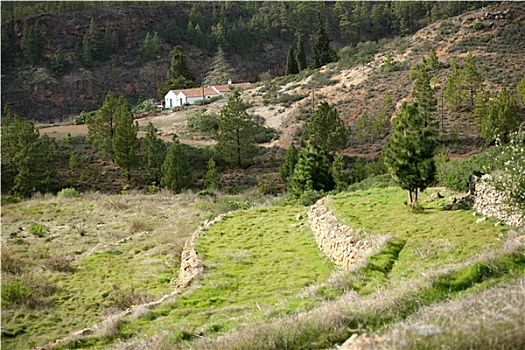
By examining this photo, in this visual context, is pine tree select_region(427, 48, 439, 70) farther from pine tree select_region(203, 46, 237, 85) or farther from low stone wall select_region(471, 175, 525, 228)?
pine tree select_region(203, 46, 237, 85)

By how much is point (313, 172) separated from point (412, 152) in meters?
9.62

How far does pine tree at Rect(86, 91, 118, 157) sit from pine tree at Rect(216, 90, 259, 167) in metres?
9.27

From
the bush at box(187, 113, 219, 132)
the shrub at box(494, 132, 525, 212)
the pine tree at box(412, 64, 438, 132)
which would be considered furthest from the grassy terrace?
the bush at box(187, 113, 219, 132)

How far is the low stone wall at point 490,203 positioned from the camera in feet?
43.8

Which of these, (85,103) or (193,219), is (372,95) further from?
(85,103)

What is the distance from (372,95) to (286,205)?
30635 mm

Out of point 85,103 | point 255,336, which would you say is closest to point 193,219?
point 255,336

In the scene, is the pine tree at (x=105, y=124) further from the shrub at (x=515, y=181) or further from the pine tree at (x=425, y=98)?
the shrub at (x=515, y=181)

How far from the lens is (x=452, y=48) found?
55531 mm

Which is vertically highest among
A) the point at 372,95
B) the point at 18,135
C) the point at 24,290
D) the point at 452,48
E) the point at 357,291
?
the point at 452,48

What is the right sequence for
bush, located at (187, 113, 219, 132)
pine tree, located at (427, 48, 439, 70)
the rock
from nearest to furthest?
the rock → pine tree, located at (427, 48, 439, 70) → bush, located at (187, 113, 219, 132)

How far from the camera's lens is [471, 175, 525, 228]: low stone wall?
13352 millimetres

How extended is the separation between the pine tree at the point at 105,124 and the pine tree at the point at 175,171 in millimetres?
9135

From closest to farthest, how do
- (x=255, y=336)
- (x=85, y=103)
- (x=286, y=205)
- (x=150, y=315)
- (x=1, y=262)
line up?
(x=255, y=336) → (x=150, y=315) → (x=1, y=262) → (x=286, y=205) → (x=85, y=103)
